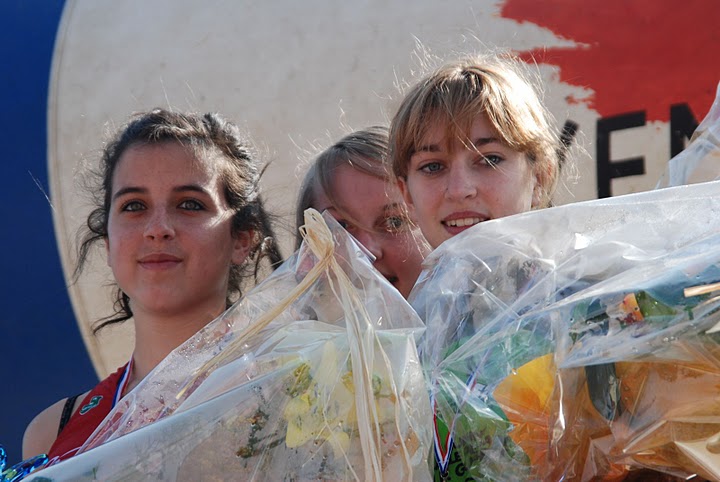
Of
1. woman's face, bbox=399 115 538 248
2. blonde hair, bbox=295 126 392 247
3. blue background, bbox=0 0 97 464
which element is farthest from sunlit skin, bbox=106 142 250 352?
blue background, bbox=0 0 97 464

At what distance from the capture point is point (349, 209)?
1851 millimetres

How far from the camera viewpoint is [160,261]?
66.1 inches

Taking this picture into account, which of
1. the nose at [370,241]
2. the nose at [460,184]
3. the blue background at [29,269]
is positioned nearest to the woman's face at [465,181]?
the nose at [460,184]

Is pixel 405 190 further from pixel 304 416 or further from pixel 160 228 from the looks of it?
pixel 304 416

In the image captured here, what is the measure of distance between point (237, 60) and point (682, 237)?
7.76ft

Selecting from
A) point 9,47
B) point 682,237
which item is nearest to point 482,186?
point 682,237

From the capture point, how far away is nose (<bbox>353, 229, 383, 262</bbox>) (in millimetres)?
1736

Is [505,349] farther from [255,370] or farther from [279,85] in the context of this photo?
[279,85]

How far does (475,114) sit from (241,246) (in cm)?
64

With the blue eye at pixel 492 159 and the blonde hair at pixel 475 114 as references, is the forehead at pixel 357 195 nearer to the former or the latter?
the blonde hair at pixel 475 114

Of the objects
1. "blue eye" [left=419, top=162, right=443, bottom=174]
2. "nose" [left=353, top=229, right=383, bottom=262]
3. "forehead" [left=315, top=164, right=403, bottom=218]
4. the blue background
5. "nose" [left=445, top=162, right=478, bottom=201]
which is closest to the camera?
"nose" [left=445, top=162, right=478, bottom=201]

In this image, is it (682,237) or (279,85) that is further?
(279,85)

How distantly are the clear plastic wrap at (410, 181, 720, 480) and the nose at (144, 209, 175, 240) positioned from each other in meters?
0.97

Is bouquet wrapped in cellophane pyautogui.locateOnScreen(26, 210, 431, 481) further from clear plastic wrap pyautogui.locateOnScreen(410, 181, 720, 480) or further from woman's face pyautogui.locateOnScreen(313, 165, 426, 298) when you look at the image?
woman's face pyautogui.locateOnScreen(313, 165, 426, 298)
